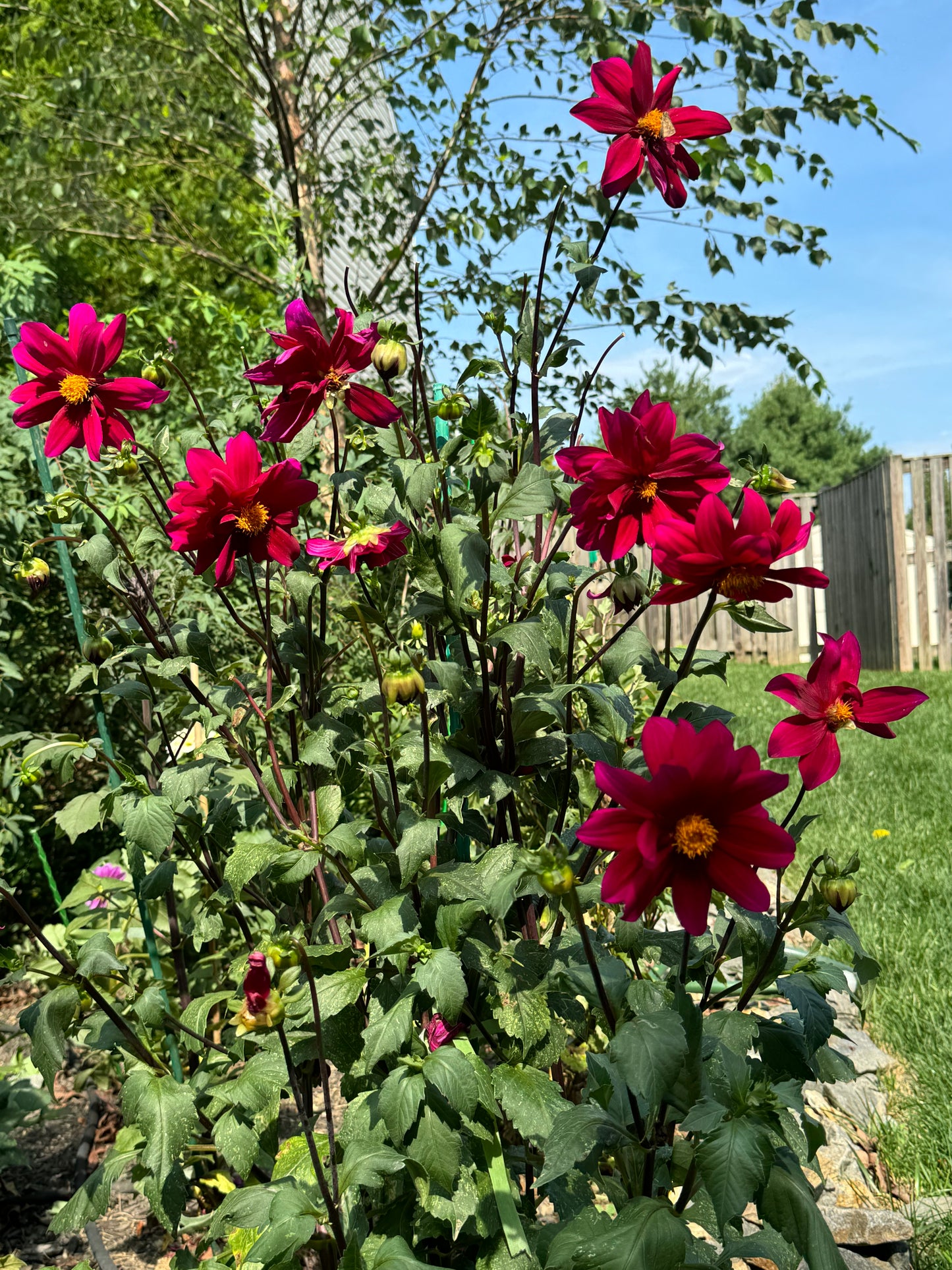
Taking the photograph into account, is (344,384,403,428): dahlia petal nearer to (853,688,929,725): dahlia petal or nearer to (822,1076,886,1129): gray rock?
(853,688,929,725): dahlia petal

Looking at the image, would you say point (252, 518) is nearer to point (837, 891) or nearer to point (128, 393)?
point (128, 393)

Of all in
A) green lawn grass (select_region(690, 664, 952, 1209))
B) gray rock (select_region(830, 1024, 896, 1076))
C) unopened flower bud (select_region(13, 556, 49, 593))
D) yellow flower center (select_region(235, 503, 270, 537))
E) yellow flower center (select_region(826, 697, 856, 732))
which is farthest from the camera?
gray rock (select_region(830, 1024, 896, 1076))

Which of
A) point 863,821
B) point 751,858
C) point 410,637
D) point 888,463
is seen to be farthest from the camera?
point 888,463

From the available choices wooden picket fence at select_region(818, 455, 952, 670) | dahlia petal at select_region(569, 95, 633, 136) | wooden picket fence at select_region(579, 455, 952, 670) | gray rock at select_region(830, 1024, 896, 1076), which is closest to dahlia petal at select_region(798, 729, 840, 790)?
dahlia petal at select_region(569, 95, 633, 136)

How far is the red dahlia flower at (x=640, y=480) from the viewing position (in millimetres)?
908

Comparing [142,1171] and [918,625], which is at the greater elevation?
[918,625]

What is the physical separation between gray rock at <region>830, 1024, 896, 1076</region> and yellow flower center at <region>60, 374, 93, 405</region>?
196cm

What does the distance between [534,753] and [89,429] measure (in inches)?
28.0

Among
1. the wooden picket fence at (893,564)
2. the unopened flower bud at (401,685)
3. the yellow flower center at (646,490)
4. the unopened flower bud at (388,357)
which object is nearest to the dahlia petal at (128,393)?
the unopened flower bud at (388,357)

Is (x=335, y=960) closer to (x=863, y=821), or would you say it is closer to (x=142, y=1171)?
(x=142, y=1171)

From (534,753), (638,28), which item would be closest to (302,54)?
(638,28)

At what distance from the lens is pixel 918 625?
760 centimetres

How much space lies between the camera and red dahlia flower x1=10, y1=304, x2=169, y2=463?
45.9 inches

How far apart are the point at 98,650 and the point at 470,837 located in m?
0.63
